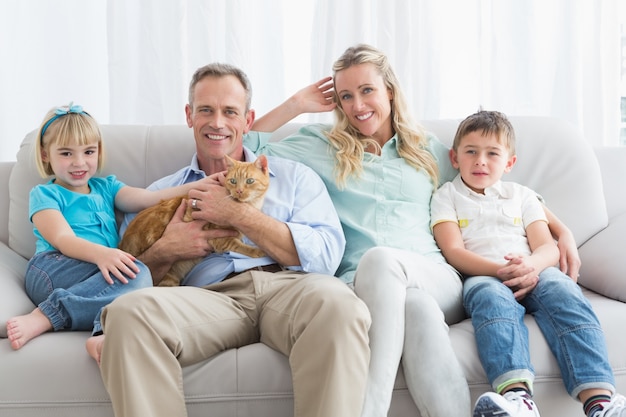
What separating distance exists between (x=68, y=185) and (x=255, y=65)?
1.24 metres

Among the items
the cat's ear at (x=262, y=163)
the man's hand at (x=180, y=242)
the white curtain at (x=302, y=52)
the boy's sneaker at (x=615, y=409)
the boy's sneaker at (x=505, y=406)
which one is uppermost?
the white curtain at (x=302, y=52)

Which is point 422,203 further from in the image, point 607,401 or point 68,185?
point 68,185

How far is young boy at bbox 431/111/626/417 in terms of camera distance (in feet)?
5.32

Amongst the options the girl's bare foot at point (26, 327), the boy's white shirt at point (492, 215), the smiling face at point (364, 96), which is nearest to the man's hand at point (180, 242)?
the girl's bare foot at point (26, 327)

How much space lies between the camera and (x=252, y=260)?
2.01 m

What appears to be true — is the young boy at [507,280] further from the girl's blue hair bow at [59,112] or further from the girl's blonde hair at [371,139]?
the girl's blue hair bow at [59,112]

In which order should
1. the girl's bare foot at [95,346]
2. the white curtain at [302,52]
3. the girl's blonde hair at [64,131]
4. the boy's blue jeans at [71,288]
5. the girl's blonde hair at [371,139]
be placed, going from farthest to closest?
the white curtain at [302,52]
the girl's blonde hair at [371,139]
the girl's blonde hair at [64,131]
the boy's blue jeans at [71,288]
the girl's bare foot at [95,346]

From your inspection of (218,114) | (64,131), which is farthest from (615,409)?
(64,131)

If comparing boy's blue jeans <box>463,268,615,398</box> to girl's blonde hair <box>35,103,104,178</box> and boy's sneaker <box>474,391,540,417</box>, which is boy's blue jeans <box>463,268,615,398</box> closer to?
boy's sneaker <box>474,391,540,417</box>

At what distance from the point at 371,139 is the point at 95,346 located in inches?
45.2

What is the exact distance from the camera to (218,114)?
2.13 meters

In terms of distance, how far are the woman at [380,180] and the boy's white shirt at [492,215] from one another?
0.08 metres

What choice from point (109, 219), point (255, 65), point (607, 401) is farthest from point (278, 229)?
point (255, 65)

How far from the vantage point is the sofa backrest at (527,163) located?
2.30m
